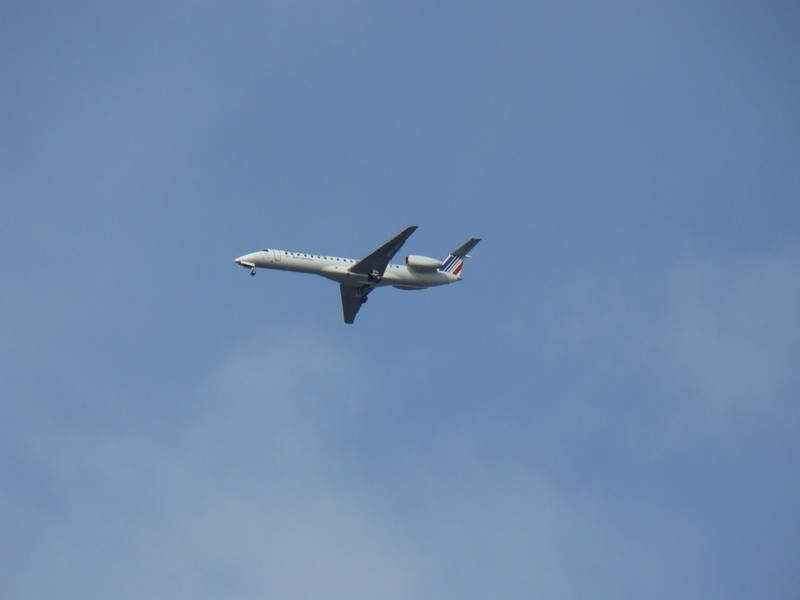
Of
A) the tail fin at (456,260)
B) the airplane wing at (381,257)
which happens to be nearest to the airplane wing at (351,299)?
the airplane wing at (381,257)

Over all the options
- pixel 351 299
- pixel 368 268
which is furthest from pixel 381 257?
pixel 351 299

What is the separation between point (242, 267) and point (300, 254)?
12.2 feet

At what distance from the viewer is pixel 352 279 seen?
6544 centimetres

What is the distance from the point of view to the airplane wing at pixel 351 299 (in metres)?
67.6

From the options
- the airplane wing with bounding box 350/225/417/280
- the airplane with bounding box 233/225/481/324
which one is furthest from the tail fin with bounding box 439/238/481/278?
the airplane wing with bounding box 350/225/417/280

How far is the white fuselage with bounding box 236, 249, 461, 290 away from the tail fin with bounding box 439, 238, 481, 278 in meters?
0.34

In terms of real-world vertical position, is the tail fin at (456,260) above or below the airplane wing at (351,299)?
above

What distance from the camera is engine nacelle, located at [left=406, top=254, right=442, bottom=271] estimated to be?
6638cm

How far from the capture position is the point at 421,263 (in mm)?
66375

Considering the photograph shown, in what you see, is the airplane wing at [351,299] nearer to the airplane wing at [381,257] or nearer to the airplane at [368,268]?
the airplane at [368,268]

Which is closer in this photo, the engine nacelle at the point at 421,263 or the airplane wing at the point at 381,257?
the airplane wing at the point at 381,257

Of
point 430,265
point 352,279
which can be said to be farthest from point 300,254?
point 430,265

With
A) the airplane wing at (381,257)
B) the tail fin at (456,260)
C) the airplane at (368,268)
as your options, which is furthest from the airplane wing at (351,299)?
the tail fin at (456,260)

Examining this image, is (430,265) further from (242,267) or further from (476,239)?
(242,267)
